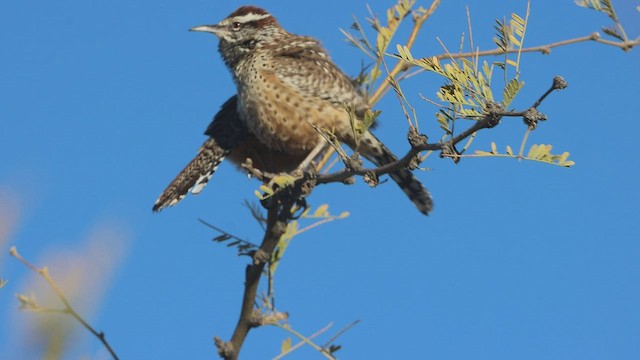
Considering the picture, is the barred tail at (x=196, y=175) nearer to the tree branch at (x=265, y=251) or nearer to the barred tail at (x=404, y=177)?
the barred tail at (x=404, y=177)

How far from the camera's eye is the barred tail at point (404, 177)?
146 inches

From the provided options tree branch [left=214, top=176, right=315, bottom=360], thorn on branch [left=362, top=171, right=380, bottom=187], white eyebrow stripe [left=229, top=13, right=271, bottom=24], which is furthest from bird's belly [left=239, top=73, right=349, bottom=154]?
thorn on branch [left=362, top=171, right=380, bottom=187]

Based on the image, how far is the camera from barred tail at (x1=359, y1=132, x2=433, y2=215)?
3.72m

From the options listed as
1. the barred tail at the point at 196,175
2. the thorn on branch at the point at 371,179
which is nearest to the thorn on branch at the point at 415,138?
the thorn on branch at the point at 371,179

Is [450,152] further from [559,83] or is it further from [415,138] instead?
[559,83]

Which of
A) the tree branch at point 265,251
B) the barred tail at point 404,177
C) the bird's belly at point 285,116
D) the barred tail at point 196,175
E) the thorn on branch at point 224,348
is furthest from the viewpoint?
the barred tail at point 404,177

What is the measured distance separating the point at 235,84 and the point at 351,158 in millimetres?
2089

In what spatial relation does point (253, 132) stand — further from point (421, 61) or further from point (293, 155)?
point (421, 61)

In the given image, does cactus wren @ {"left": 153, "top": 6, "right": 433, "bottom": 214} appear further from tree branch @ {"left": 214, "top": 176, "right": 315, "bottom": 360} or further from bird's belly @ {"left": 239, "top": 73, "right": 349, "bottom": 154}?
tree branch @ {"left": 214, "top": 176, "right": 315, "bottom": 360}

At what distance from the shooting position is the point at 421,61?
67.0 inches

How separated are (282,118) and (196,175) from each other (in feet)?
1.42

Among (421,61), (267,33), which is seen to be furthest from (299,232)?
(267,33)

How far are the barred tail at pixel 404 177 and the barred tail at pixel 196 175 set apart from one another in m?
0.62

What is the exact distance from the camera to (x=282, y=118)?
11.8 ft
